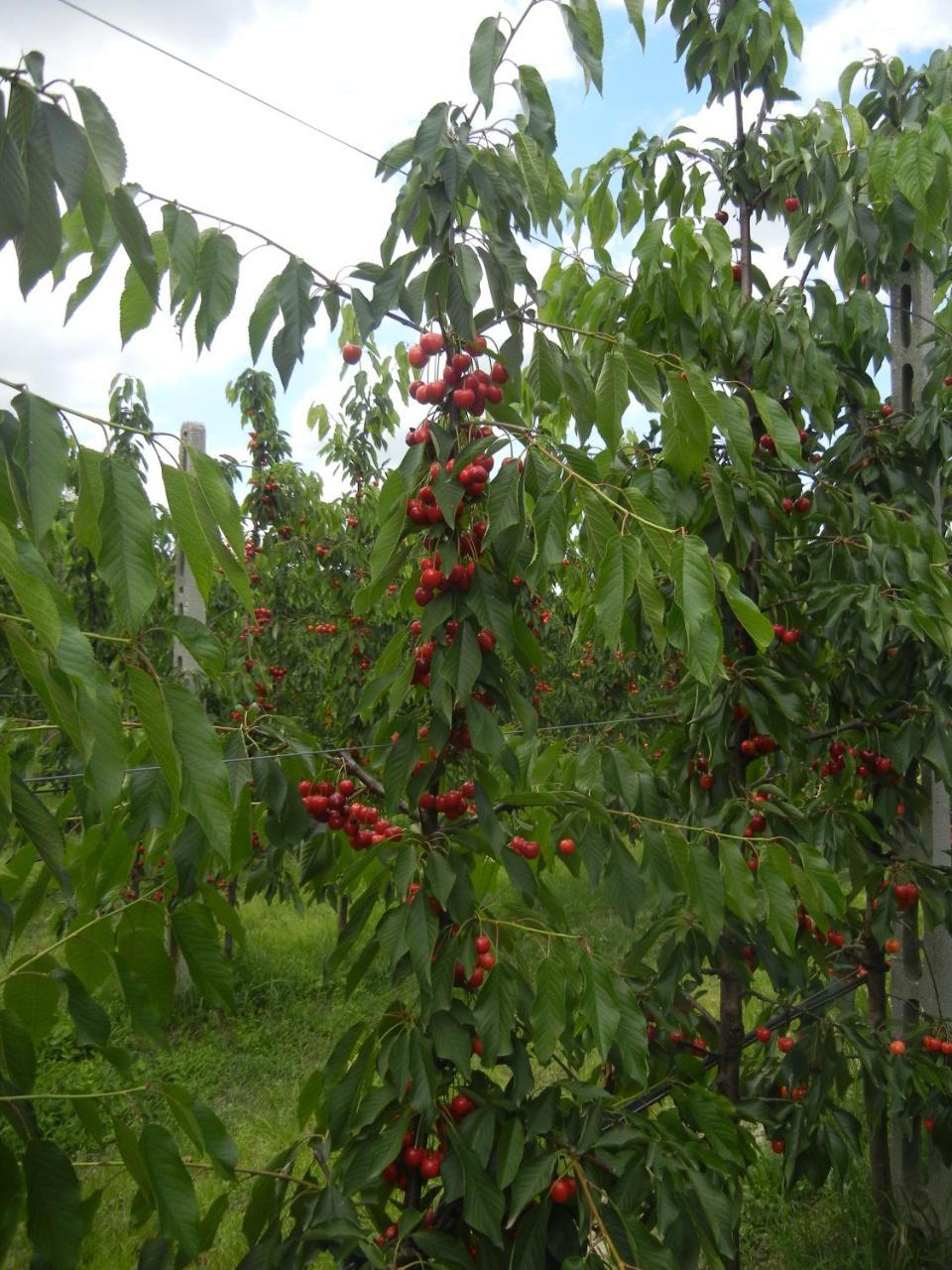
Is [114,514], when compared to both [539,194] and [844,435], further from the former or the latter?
[844,435]

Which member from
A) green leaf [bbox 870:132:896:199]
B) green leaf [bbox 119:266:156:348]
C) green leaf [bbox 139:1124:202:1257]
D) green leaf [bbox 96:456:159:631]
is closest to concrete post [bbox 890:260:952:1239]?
green leaf [bbox 870:132:896:199]

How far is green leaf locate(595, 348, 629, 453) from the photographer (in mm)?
1547

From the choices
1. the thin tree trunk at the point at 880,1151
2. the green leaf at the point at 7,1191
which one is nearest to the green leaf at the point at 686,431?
the green leaf at the point at 7,1191

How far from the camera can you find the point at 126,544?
3.22 ft

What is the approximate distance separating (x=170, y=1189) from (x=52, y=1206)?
0.55 ft

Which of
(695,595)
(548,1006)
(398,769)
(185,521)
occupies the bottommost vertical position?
(548,1006)

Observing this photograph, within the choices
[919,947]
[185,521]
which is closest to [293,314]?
[185,521]

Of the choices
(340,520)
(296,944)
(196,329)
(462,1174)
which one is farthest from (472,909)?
(296,944)

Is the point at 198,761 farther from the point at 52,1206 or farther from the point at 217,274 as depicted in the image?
the point at 217,274

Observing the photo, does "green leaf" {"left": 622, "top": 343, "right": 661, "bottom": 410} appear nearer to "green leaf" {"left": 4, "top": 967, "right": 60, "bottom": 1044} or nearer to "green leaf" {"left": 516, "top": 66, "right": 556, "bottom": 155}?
"green leaf" {"left": 516, "top": 66, "right": 556, "bottom": 155}

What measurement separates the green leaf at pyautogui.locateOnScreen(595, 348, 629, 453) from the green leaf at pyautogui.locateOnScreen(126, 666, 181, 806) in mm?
834

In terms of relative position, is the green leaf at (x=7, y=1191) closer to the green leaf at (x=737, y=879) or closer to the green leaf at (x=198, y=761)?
the green leaf at (x=198, y=761)

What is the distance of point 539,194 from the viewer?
5.02 feet

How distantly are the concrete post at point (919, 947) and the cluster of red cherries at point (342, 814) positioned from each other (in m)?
1.79
